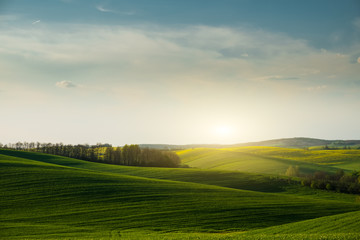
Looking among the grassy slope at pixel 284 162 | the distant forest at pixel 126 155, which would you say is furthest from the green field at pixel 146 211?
the distant forest at pixel 126 155

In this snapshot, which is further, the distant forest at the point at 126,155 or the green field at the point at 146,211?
the distant forest at the point at 126,155

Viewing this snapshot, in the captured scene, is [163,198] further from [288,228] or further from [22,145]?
[22,145]

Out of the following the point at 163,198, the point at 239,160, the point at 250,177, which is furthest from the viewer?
the point at 239,160

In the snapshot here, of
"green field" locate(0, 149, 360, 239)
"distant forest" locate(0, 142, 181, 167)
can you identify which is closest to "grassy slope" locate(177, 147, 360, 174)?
"distant forest" locate(0, 142, 181, 167)

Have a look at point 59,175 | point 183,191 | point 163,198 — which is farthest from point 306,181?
point 59,175

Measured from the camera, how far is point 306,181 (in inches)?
2276

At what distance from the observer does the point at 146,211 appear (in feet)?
105

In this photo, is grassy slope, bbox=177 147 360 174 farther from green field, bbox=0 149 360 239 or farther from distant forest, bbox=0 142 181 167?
green field, bbox=0 149 360 239

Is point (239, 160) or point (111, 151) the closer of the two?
point (239, 160)

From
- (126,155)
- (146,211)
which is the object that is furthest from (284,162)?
(146,211)

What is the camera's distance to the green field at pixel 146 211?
79.5ft

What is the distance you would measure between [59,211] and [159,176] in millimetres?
35146

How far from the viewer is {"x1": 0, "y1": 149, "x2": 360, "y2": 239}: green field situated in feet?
79.5

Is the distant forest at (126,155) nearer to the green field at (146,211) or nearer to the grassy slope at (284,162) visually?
the grassy slope at (284,162)
